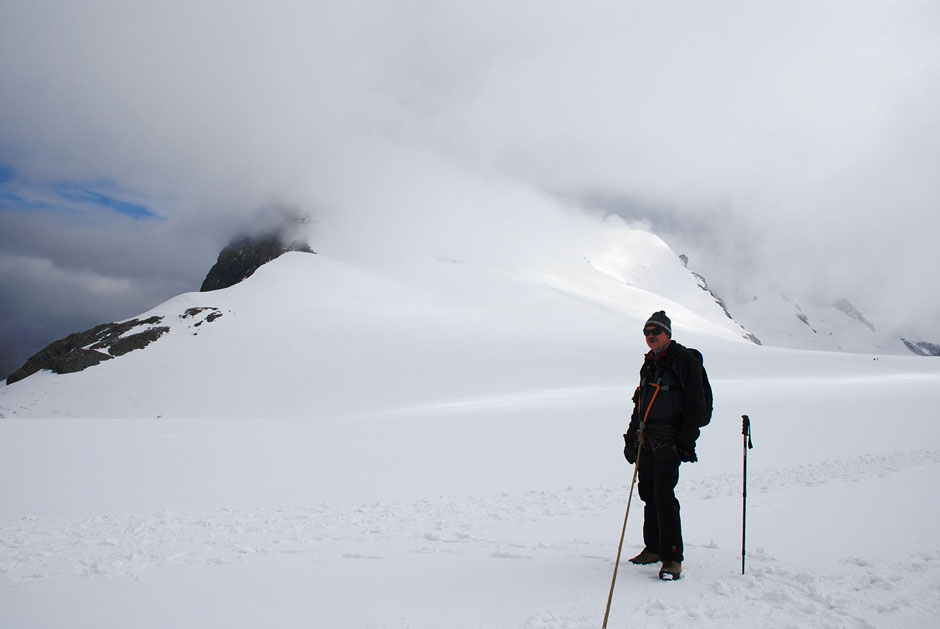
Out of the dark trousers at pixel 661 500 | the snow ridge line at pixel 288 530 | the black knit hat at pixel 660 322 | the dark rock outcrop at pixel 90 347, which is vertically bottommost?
the snow ridge line at pixel 288 530

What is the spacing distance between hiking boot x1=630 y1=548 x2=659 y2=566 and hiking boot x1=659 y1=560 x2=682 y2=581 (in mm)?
426

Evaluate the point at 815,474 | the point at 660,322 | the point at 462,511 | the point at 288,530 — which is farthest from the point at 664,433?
the point at 815,474

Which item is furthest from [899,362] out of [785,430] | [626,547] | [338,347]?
[626,547]

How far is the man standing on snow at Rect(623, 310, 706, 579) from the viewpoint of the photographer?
4.75 m

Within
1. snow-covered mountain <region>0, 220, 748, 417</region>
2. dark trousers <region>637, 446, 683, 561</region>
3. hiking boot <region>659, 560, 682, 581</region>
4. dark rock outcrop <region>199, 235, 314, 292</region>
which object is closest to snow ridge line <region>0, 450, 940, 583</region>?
dark trousers <region>637, 446, 683, 561</region>

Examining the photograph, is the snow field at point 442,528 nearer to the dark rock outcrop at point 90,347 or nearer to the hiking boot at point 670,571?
the hiking boot at point 670,571

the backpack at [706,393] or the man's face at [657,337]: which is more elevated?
the man's face at [657,337]

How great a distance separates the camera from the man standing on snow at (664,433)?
475 cm

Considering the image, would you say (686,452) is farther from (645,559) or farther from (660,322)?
(660,322)

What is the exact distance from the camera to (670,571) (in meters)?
4.54

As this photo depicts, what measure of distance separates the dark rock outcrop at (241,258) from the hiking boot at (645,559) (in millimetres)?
93095

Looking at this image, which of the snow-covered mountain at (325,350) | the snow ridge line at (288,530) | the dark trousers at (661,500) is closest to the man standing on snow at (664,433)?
the dark trousers at (661,500)

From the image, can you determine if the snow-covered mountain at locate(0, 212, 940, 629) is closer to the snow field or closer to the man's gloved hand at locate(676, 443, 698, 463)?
the snow field

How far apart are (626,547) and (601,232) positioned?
172 meters
